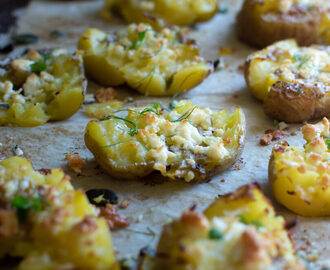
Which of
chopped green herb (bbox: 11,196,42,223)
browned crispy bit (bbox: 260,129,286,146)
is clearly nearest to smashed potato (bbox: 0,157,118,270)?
chopped green herb (bbox: 11,196,42,223)

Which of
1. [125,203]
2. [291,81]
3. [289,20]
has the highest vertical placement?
[289,20]

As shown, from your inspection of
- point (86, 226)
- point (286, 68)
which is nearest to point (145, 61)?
point (286, 68)

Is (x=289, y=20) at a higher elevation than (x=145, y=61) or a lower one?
higher

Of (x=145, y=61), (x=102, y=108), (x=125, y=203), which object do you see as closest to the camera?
(x=125, y=203)

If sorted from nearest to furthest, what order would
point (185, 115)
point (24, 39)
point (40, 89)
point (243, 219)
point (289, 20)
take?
1. point (243, 219)
2. point (185, 115)
3. point (40, 89)
4. point (289, 20)
5. point (24, 39)

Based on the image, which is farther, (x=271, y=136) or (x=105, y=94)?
(x=105, y=94)

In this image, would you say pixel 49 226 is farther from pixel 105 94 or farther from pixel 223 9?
pixel 223 9

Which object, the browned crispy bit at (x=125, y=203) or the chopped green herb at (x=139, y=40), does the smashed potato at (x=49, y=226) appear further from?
the chopped green herb at (x=139, y=40)

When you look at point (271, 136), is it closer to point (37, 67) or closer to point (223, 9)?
point (37, 67)
